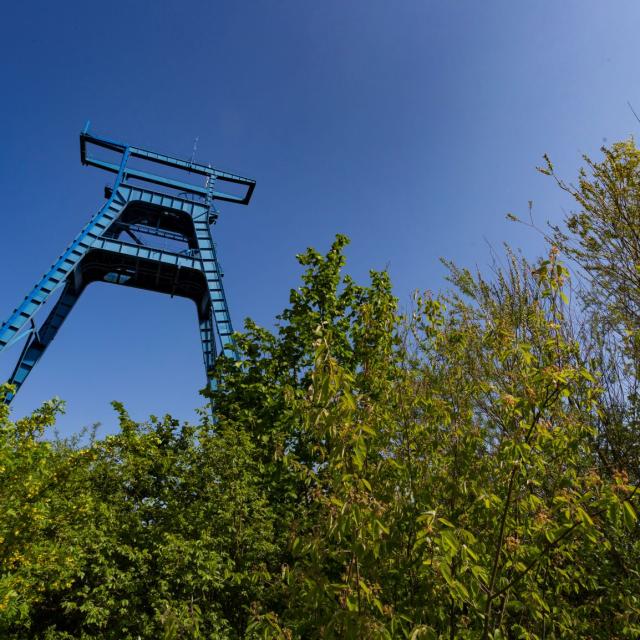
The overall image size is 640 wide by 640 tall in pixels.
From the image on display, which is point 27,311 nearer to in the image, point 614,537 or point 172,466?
point 172,466

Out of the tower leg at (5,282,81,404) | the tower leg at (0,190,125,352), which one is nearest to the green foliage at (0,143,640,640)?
the tower leg at (0,190,125,352)

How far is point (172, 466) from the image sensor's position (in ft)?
20.0

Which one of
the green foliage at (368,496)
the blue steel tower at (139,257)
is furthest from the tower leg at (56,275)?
the green foliage at (368,496)

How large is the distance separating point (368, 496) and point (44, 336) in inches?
729

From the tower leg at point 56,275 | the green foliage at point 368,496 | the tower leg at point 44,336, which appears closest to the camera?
the green foliage at point 368,496

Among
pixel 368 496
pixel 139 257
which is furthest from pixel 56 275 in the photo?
pixel 368 496

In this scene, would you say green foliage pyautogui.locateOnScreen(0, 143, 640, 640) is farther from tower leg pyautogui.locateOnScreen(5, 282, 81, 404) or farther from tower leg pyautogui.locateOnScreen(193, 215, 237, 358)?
tower leg pyautogui.locateOnScreen(5, 282, 81, 404)

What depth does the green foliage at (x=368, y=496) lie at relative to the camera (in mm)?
2341

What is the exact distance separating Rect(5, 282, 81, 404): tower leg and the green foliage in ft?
39.6

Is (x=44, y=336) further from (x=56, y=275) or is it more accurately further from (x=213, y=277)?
(x=213, y=277)

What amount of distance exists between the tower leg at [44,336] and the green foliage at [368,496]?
12083 mm

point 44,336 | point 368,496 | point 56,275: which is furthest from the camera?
point 44,336

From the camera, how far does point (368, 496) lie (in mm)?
2371

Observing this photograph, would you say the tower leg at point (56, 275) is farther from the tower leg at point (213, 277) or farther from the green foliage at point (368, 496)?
the green foliage at point (368, 496)
